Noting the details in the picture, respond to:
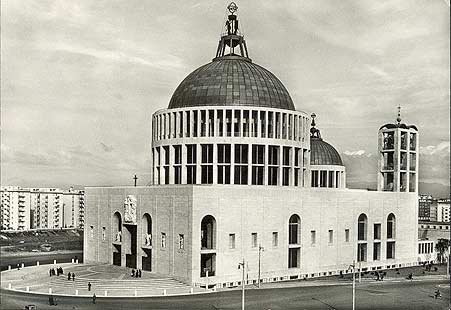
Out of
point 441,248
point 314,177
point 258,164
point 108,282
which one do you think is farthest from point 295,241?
point 441,248

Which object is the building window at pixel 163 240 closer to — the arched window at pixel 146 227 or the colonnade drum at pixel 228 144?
the arched window at pixel 146 227

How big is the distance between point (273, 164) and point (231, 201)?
497 centimetres

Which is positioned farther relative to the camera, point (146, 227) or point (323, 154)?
point (323, 154)

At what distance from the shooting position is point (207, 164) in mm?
33844

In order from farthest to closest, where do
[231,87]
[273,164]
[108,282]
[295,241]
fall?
[273,164] → [231,87] → [295,241] → [108,282]

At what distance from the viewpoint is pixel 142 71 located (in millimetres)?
23953

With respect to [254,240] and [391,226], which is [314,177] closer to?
[391,226]

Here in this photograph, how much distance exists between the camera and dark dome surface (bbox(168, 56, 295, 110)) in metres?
33.9

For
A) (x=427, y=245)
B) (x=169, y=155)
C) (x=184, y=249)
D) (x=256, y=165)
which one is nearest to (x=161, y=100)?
(x=169, y=155)

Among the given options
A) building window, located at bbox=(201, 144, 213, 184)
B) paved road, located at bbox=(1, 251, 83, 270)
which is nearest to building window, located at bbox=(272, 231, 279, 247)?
building window, located at bbox=(201, 144, 213, 184)

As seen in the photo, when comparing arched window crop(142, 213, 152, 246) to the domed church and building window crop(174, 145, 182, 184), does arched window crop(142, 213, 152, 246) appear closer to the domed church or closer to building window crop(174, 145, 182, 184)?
the domed church

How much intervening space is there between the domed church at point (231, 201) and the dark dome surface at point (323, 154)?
7.08 metres

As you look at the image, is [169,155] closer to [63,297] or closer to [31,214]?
[63,297]

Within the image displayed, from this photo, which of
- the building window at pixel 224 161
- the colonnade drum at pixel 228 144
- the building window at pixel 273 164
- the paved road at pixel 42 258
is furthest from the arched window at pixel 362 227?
the paved road at pixel 42 258
